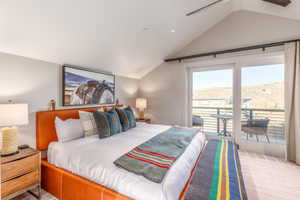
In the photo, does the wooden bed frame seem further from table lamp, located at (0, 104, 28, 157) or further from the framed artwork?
table lamp, located at (0, 104, 28, 157)

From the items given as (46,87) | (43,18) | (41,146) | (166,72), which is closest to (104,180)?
(41,146)

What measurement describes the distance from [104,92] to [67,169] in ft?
6.35

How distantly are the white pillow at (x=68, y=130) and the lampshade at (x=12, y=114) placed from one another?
0.43 metres

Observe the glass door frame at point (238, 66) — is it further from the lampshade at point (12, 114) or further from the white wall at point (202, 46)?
the lampshade at point (12, 114)

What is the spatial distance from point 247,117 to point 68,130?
385cm

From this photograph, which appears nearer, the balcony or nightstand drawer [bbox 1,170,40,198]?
nightstand drawer [bbox 1,170,40,198]

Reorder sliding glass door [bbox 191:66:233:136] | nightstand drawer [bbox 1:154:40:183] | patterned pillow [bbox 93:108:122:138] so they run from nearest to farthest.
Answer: nightstand drawer [bbox 1:154:40:183] → patterned pillow [bbox 93:108:122:138] → sliding glass door [bbox 191:66:233:136]

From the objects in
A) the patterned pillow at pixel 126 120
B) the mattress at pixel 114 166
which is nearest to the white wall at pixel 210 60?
the patterned pillow at pixel 126 120

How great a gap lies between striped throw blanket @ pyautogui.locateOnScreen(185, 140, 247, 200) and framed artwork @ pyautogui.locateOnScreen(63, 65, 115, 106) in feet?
7.95

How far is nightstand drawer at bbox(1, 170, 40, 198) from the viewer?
4.81ft

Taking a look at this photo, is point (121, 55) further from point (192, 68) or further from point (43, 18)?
point (192, 68)

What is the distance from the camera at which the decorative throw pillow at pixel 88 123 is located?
88.2 inches

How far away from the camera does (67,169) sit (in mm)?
1630

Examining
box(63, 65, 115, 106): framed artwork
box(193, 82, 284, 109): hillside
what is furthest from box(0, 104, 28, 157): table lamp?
box(193, 82, 284, 109): hillside
